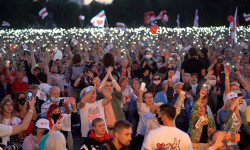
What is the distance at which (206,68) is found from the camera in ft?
56.9

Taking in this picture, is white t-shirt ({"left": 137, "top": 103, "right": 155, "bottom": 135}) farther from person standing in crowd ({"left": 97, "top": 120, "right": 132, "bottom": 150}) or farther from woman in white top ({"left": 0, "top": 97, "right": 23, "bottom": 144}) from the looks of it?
person standing in crowd ({"left": 97, "top": 120, "right": 132, "bottom": 150})

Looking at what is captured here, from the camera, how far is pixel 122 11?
118625 mm

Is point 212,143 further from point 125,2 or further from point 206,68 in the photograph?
point 125,2

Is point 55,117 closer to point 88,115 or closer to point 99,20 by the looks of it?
point 88,115

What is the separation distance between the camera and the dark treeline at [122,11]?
92.5 metres

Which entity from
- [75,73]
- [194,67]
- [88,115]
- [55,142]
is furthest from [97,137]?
[75,73]

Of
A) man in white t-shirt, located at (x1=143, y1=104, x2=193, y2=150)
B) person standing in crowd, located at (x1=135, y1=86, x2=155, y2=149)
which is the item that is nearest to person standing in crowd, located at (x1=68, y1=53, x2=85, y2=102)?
person standing in crowd, located at (x1=135, y1=86, x2=155, y2=149)

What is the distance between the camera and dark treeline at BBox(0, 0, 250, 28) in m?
92.5

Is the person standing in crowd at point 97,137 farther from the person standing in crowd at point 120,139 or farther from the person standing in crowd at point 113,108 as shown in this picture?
the person standing in crowd at point 113,108

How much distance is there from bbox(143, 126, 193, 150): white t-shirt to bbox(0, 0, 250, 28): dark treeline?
71259mm

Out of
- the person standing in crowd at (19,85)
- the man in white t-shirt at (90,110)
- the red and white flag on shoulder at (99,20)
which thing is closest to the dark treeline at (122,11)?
the red and white flag on shoulder at (99,20)

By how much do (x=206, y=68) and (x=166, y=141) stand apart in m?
9.28

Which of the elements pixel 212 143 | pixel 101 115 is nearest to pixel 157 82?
pixel 101 115

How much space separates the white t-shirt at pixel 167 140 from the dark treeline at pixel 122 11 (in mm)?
71259
